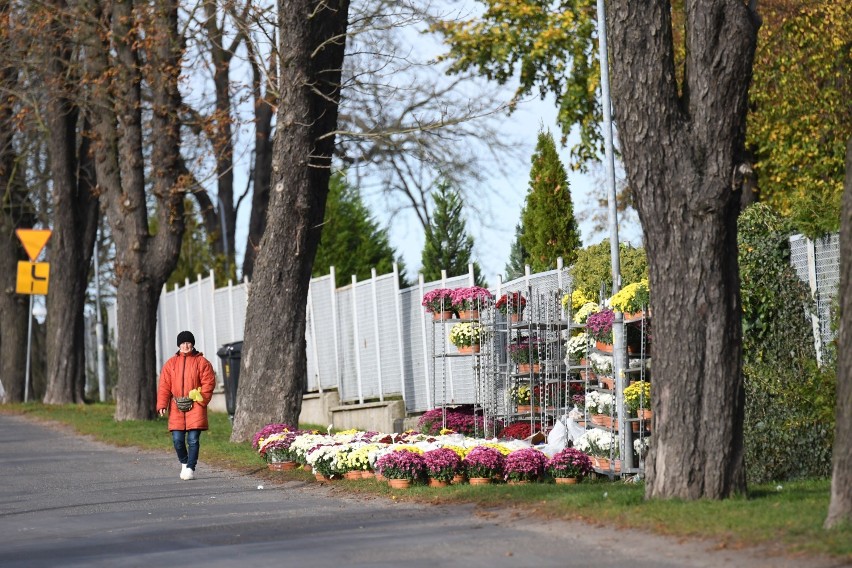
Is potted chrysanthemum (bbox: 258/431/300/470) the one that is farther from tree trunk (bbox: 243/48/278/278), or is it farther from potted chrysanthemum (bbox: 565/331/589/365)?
tree trunk (bbox: 243/48/278/278)

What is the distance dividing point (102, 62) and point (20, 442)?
822 centimetres

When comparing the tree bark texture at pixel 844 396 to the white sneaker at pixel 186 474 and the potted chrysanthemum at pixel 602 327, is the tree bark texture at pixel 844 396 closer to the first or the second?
the potted chrysanthemum at pixel 602 327

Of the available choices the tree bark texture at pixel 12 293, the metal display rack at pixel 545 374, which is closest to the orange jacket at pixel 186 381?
the metal display rack at pixel 545 374

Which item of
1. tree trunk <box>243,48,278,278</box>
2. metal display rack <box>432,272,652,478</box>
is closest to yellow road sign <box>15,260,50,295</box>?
tree trunk <box>243,48,278,278</box>

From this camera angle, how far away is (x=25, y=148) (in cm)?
3866

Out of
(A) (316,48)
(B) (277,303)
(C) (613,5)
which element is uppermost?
(A) (316,48)

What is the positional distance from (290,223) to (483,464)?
745 cm

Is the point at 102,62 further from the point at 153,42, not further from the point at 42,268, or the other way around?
the point at 42,268

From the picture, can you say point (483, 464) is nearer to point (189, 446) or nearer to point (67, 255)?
point (189, 446)

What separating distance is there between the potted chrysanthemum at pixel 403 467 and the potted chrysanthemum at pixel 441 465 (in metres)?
0.08

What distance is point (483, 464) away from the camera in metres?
14.7

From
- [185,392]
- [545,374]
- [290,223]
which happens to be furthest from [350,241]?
[185,392]

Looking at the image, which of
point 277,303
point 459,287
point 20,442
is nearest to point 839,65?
point 459,287

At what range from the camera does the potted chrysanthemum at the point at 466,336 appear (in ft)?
68.0
